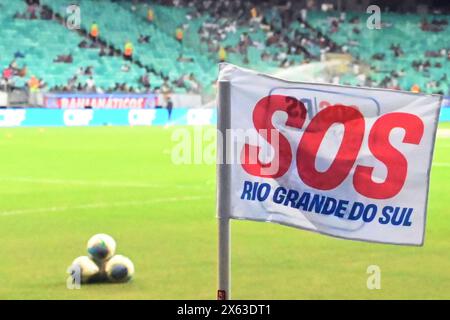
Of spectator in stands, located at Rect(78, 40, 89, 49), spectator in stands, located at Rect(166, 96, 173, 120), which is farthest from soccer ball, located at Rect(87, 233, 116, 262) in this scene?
spectator in stands, located at Rect(78, 40, 89, 49)

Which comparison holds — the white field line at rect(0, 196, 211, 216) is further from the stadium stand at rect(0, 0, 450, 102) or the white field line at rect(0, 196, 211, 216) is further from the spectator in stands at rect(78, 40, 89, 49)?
the spectator in stands at rect(78, 40, 89, 49)

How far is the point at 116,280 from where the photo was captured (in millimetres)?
8734

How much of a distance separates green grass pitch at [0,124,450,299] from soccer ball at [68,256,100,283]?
0.48 feet

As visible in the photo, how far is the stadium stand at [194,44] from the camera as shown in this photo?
46781 millimetres

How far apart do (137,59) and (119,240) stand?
39822mm

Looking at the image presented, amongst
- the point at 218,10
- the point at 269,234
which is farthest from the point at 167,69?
the point at 269,234

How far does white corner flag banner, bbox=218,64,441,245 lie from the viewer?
5559 millimetres

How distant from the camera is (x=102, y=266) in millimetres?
8875

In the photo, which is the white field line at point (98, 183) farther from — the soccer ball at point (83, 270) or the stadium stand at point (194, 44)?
the stadium stand at point (194, 44)

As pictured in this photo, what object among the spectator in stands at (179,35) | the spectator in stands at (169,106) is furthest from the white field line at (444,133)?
the spectator in stands at (179,35)

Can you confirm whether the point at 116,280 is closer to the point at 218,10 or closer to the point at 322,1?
the point at 218,10

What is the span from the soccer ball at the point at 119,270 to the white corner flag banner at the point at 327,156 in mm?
3071

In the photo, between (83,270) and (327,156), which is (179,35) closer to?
(83,270)

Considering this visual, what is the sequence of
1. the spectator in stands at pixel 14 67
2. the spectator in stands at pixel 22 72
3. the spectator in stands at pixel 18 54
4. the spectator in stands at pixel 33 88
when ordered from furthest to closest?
1. the spectator in stands at pixel 18 54
2. the spectator in stands at pixel 22 72
3. the spectator in stands at pixel 14 67
4. the spectator in stands at pixel 33 88
